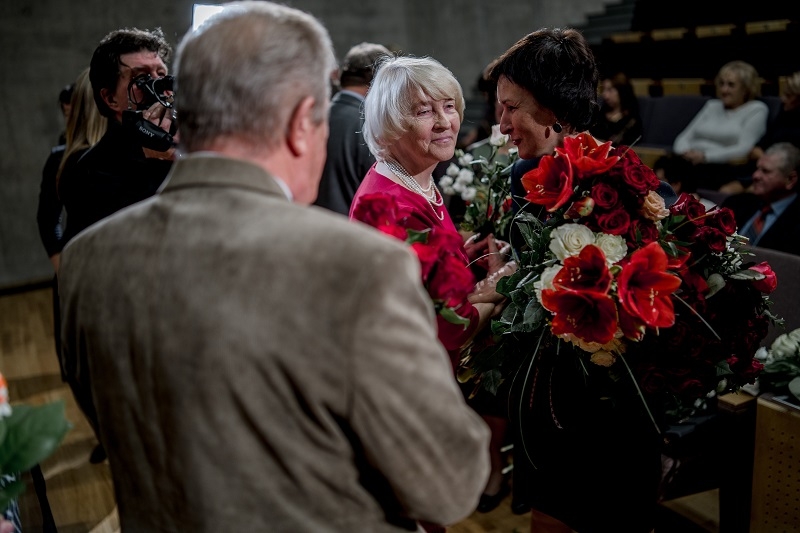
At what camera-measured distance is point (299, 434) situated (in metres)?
→ 0.84

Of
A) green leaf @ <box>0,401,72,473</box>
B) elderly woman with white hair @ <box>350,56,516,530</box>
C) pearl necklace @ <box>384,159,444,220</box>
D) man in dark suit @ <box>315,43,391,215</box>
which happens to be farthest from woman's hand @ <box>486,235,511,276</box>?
man in dark suit @ <box>315,43,391,215</box>

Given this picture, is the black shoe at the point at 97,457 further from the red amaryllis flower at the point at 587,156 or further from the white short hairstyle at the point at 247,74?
the white short hairstyle at the point at 247,74

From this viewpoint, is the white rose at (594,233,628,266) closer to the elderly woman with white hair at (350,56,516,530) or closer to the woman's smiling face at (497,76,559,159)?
the elderly woman with white hair at (350,56,516,530)

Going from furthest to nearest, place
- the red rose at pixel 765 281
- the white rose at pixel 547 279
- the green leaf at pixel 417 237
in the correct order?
the red rose at pixel 765 281 → the white rose at pixel 547 279 → the green leaf at pixel 417 237

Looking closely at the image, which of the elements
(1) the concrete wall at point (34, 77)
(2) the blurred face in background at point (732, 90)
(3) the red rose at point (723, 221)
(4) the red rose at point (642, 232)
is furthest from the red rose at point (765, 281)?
(1) the concrete wall at point (34, 77)

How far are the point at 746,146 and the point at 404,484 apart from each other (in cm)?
471

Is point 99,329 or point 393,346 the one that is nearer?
point 393,346

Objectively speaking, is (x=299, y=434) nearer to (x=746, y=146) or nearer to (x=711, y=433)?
(x=711, y=433)

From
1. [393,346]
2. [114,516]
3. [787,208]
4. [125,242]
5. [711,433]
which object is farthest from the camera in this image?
[787,208]

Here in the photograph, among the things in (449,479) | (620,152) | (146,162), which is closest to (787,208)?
(620,152)

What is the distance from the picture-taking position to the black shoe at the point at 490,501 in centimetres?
264

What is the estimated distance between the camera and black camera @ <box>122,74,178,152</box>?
6.56 ft

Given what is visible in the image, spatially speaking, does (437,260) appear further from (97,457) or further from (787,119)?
(787,119)

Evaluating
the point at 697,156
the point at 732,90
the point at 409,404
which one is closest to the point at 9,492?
the point at 409,404
